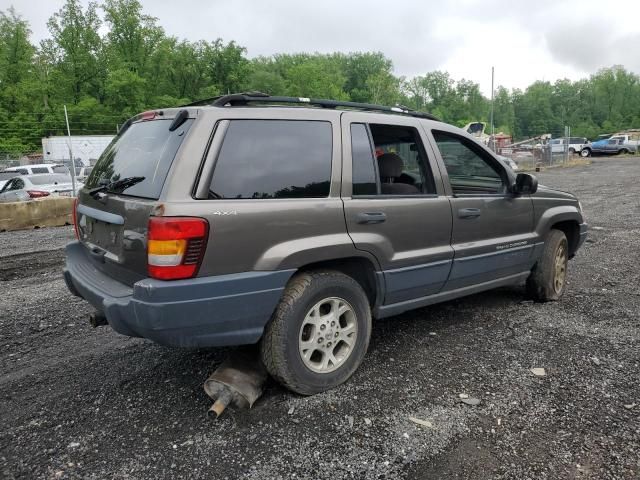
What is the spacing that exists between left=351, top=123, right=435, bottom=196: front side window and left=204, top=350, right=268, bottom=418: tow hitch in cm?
135

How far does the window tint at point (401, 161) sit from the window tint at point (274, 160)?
23.8 inches

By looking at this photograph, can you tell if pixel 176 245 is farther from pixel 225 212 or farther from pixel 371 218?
pixel 371 218

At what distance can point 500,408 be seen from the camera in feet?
9.83

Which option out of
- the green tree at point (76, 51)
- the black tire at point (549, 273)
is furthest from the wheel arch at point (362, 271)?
the green tree at point (76, 51)

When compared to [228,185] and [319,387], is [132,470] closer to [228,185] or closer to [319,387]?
[319,387]

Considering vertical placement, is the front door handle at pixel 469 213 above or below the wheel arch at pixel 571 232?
above

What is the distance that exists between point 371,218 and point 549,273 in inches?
97.0

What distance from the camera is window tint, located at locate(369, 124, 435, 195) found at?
3686 millimetres

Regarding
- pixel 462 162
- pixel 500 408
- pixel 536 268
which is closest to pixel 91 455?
pixel 500 408

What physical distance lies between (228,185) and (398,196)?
1.30m

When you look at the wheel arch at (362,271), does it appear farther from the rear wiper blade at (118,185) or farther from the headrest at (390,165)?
the rear wiper blade at (118,185)

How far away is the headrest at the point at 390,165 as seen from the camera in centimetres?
382

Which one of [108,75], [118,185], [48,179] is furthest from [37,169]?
[108,75]

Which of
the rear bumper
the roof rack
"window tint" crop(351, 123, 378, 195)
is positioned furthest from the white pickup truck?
the rear bumper
